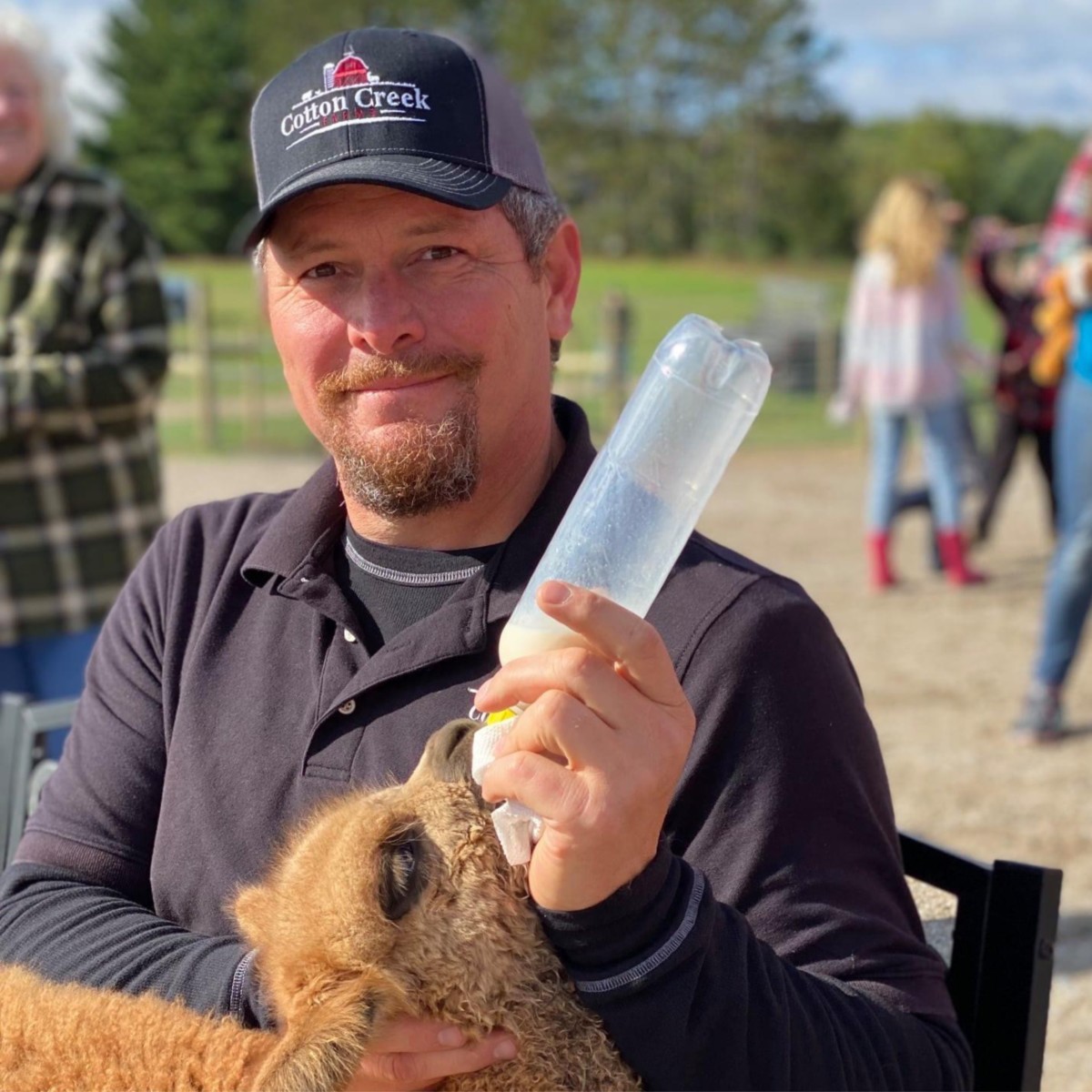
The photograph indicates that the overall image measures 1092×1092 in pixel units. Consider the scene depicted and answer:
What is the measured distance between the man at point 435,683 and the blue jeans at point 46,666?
1.87m

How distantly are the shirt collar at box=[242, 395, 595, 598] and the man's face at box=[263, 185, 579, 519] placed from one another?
0.09 metres

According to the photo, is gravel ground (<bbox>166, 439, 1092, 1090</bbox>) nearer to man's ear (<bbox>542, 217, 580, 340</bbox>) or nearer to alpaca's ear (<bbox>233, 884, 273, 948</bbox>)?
man's ear (<bbox>542, 217, 580, 340</bbox>)

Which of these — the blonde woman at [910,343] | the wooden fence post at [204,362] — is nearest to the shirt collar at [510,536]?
the blonde woman at [910,343]

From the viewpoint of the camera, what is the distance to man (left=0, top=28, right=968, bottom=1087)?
172cm

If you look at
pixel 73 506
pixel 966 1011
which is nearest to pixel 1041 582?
pixel 73 506

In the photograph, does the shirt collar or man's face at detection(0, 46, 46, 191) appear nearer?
the shirt collar

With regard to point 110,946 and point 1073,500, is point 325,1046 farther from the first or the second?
point 1073,500

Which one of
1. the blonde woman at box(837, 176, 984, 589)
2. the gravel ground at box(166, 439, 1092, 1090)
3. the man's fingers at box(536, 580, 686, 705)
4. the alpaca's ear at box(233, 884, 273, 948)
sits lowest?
the gravel ground at box(166, 439, 1092, 1090)

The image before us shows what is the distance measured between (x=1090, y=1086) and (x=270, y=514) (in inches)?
111

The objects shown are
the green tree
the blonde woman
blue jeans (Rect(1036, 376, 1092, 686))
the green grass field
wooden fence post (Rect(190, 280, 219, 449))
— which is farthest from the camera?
the green tree

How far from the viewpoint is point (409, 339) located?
2.18m

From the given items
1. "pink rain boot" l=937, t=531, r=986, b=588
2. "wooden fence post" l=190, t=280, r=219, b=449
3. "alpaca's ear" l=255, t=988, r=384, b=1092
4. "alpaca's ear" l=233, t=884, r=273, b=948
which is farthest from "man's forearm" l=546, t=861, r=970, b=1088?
"wooden fence post" l=190, t=280, r=219, b=449

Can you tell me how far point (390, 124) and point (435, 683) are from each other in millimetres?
852

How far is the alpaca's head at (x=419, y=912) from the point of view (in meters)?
1.74
